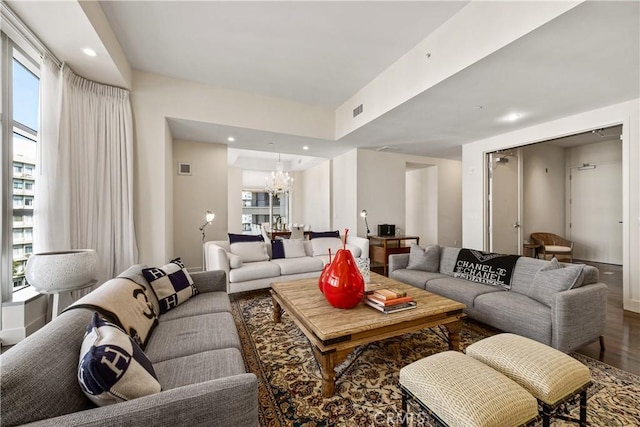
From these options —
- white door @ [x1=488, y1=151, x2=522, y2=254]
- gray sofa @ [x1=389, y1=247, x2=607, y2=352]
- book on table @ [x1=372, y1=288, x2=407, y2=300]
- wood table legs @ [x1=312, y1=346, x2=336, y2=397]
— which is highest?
white door @ [x1=488, y1=151, x2=522, y2=254]

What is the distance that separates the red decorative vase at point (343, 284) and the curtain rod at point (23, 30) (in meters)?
3.19

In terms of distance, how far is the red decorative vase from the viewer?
198 cm

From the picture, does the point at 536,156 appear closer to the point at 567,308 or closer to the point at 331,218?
the point at 331,218

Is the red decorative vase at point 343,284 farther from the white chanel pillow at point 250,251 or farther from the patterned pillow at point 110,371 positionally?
the white chanel pillow at point 250,251

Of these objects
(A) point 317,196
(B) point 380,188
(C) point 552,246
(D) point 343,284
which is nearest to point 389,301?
(D) point 343,284

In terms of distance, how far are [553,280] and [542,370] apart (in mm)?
1340

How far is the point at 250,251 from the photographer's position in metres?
4.10

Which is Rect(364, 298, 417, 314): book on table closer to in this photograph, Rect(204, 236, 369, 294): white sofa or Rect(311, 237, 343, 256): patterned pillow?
Rect(204, 236, 369, 294): white sofa

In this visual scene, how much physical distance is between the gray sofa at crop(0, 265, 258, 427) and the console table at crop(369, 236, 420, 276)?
4.22 m

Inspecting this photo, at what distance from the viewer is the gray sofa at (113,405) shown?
2.54 ft

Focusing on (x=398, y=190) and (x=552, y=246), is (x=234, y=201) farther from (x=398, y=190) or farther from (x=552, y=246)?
(x=552, y=246)

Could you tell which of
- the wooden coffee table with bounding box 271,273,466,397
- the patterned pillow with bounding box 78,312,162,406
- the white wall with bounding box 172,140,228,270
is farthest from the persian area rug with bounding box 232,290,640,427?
the white wall with bounding box 172,140,228,270

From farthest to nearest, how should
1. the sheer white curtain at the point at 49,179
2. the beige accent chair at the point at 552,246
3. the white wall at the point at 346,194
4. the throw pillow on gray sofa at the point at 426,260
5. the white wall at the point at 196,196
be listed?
the white wall at the point at 346,194, the beige accent chair at the point at 552,246, the white wall at the point at 196,196, the throw pillow on gray sofa at the point at 426,260, the sheer white curtain at the point at 49,179

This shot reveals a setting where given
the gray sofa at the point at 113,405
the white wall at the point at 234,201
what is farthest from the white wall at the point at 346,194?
the gray sofa at the point at 113,405
